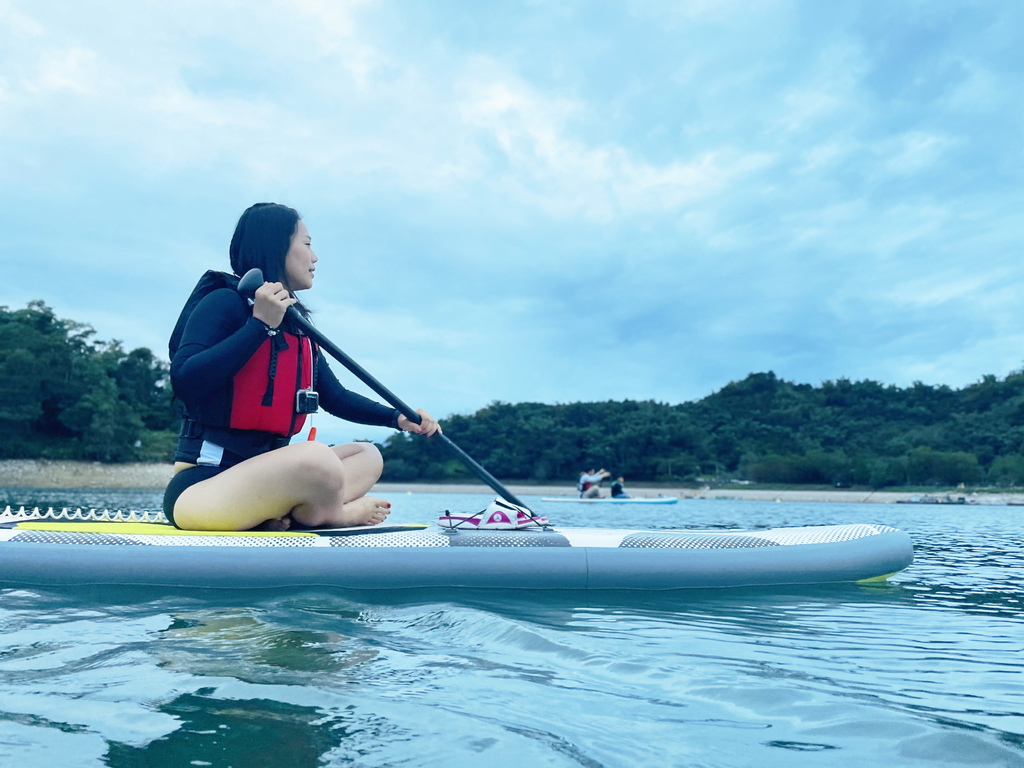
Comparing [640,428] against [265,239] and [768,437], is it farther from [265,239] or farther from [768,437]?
[265,239]

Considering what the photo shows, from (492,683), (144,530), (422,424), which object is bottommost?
(492,683)

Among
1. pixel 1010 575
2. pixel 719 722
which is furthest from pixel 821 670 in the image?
pixel 1010 575

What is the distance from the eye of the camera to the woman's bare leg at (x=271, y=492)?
3348 millimetres

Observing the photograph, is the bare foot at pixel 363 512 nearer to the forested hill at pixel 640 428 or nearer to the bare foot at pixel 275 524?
the bare foot at pixel 275 524

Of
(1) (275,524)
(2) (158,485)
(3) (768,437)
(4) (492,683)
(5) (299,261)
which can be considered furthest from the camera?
(3) (768,437)

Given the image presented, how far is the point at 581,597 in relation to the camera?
3.70 m

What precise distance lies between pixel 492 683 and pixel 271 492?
180 centimetres

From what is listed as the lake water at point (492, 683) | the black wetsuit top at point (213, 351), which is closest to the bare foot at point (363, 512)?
the lake water at point (492, 683)

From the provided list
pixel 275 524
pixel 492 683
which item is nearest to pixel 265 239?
pixel 275 524

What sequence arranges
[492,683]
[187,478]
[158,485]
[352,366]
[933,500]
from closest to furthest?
[492,683] → [187,478] → [352,366] → [933,500] → [158,485]

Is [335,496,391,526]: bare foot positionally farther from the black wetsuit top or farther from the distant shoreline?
the distant shoreline

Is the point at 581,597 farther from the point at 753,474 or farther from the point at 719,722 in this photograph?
the point at 753,474

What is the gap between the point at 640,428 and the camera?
2366 inches

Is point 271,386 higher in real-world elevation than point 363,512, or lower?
higher
